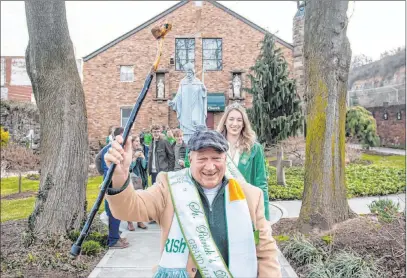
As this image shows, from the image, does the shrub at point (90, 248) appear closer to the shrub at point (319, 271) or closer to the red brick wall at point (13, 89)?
the shrub at point (319, 271)

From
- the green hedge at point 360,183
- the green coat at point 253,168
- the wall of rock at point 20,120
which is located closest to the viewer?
the green coat at point 253,168

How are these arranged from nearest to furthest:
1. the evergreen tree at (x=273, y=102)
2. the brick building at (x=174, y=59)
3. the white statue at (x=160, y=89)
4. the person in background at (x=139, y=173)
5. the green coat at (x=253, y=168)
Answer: the green coat at (x=253, y=168) → the person in background at (x=139, y=173) → the evergreen tree at (x=273, y=102) → the white statue at (x=160, y=89) → the brick building at (x=174, y=59)

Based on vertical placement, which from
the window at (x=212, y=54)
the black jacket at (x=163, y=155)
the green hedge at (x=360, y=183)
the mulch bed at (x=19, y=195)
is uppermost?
the window at (x=212, y=54)

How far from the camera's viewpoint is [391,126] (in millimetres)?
26781

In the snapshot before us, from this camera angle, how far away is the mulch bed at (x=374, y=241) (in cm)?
484

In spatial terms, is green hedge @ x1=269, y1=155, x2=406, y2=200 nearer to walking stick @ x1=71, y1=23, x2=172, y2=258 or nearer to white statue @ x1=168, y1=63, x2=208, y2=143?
white statue @ x1=168, y1=63, x2=208, y2=143

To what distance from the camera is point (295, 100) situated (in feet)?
44.2

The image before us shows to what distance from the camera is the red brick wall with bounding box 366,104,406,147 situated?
1005 inches

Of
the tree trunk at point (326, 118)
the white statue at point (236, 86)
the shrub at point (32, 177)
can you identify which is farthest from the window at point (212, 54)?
the tree trunk at point (326, 118)

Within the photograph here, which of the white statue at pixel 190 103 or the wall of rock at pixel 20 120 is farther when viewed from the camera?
A: the wall of rock at pixel 20 120

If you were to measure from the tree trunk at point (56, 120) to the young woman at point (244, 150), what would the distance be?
9.94 feet

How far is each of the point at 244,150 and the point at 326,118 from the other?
290 centimetres

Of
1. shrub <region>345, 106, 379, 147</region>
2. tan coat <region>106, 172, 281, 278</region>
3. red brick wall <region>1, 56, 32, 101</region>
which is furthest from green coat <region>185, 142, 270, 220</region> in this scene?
red brick wall <region>1, 56, 32, 101</region>

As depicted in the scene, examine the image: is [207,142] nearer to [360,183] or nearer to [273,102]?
[360,183]
